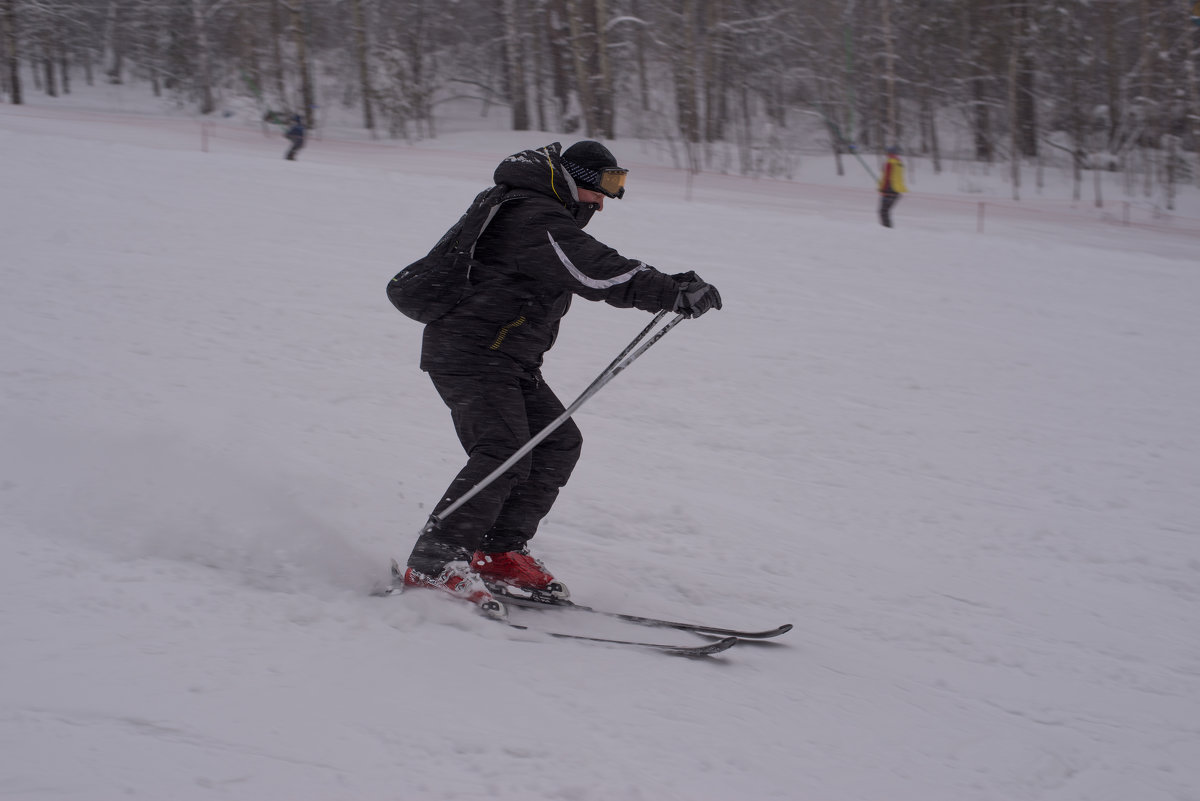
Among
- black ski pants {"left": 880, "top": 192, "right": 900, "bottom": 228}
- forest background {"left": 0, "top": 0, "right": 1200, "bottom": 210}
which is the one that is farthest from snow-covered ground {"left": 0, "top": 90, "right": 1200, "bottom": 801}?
forest background {"left": 0, "top": 0, "right": 1200, "bottom": 210}

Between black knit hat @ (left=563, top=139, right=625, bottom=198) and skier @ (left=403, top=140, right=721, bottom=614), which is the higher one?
black knit hat @ (left=563, top=139, right=625, bottom=198)

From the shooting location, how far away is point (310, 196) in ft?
44.0

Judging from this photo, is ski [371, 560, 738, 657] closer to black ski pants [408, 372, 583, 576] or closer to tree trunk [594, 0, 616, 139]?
black ski pants [408, 372, 583, 576]

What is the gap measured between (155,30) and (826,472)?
44392mm

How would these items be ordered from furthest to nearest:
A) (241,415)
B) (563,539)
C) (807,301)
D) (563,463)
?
(807,301), (241,415), (563,539), (563,463)

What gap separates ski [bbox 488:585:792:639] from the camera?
11.7ft

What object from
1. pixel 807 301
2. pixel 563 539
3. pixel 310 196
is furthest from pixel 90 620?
pixel 310 196

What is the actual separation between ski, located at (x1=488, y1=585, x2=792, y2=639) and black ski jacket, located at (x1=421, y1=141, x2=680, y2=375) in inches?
36.6

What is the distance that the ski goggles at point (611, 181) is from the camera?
3408 millimetres

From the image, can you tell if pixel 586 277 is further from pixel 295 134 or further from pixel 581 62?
pixel 581 62

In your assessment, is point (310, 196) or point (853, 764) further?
point (310, 196)

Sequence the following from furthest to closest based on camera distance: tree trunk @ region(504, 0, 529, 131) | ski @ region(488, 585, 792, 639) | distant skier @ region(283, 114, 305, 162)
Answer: tree trunk @ region(504, 0, 529, 131) < distant skier @ region(283, 114, 305, 162) < ski @ region(488, 585, 792, 639)

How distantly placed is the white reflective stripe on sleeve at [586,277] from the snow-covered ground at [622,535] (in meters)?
1.27

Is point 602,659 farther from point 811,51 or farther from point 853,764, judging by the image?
point 811,51
